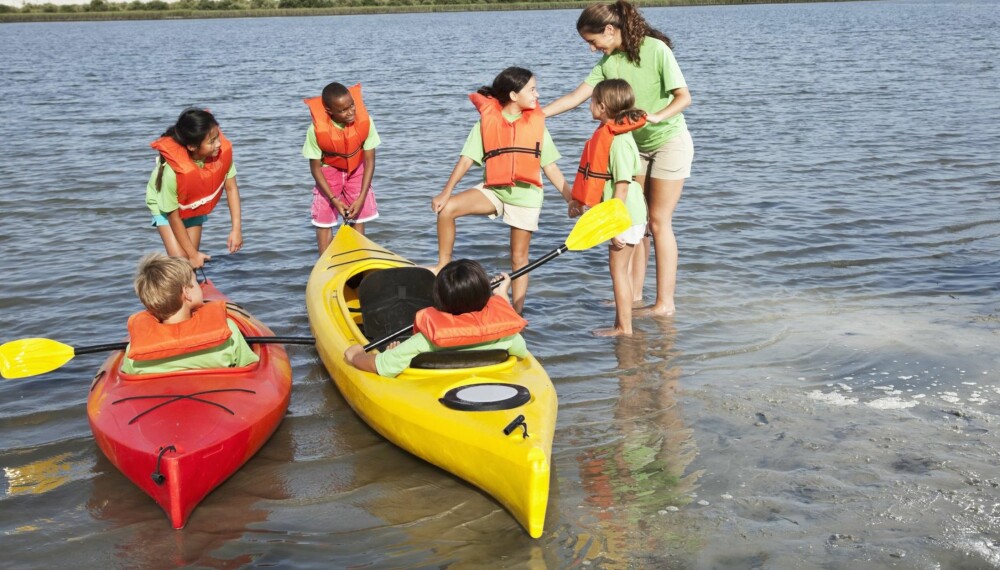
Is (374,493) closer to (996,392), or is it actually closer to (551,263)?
(996,392)

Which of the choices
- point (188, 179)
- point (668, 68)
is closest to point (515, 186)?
point (668, 68)

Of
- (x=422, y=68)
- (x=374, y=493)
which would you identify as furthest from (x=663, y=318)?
(x=422, y=68)

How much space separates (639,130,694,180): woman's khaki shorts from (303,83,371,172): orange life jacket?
6.54 ft

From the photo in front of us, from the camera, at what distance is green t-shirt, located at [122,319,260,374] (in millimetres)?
4637

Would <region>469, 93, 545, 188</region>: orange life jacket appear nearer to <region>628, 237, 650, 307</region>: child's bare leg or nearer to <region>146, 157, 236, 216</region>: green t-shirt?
<region>628, 237, 650, 307</region>: child's bare leg

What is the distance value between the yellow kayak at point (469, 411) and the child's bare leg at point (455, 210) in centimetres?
72

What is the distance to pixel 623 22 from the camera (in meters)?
5.52

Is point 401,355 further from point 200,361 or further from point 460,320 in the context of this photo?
point 200,361

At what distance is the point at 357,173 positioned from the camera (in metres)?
6.96

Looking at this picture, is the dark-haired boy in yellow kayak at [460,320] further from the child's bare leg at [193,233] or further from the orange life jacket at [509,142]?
the child's bare leg at [193,233]

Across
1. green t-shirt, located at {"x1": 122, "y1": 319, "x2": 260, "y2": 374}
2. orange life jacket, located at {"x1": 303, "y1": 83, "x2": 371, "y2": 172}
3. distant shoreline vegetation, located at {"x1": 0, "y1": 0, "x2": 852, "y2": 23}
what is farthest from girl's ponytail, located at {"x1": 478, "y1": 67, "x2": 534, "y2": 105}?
distant shoreline vegetation, located at {"x1": 0, "y1": 0, "x2": 852, "y2": 23}

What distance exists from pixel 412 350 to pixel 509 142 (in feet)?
5.70

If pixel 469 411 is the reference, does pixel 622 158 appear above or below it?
above

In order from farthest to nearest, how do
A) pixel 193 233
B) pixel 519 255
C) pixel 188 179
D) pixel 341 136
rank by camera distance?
pixel 341 136, pixel 193 233, pixel 519 255, pixel 188 179
